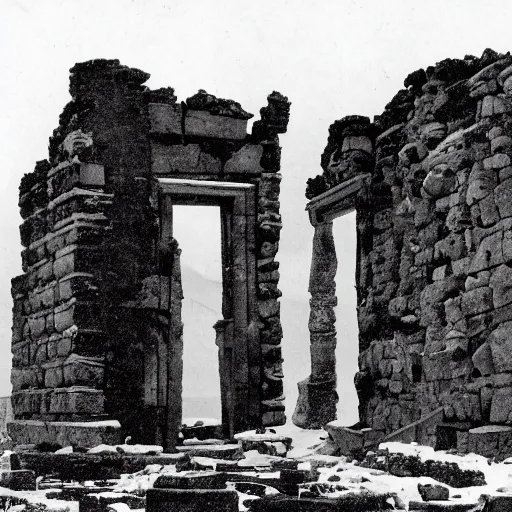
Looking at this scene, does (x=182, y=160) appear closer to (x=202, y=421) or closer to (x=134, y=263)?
(x=134, y=263)

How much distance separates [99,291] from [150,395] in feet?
4.55

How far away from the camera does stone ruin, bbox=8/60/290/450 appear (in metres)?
11.4

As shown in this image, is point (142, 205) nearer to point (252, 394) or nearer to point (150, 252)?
point (150, 252)

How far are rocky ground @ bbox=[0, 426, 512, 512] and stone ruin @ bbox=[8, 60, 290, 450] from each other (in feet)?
8.14

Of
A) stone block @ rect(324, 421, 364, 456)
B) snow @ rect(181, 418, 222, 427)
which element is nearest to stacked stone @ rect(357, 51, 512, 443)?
stone block @ rect(324, 421, 364, 456)

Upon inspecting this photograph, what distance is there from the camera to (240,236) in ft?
41.3

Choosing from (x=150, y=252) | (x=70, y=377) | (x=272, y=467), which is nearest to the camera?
(x=272, y=467)

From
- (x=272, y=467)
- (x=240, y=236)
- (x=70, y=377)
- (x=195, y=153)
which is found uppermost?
(x=195, y=153)

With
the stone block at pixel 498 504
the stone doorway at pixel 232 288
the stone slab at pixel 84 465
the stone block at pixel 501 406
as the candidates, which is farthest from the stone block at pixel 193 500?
the stone doorway at pixel 232 288

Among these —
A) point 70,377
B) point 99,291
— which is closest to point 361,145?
point 99,291

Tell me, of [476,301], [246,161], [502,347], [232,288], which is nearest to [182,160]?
[246,161]

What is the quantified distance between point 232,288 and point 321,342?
3.07m

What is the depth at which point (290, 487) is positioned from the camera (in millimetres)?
6535

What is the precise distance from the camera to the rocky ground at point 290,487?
5609 mm
